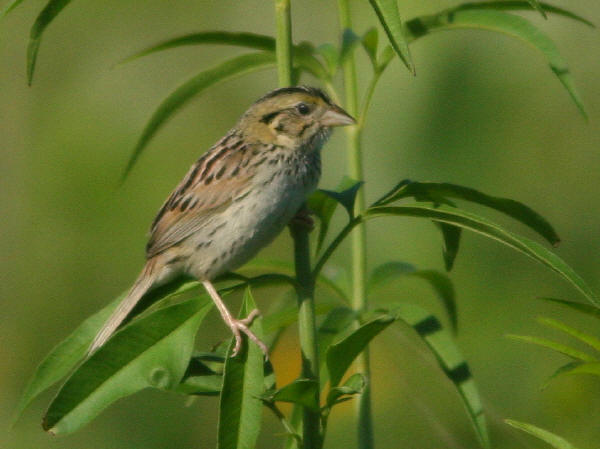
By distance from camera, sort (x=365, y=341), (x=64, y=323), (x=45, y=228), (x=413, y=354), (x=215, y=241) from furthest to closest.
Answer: (x=45, y=228) < (x=64, y=323) < (x=413, y=354) < (x=215, y=241) < (x=365, y=341)

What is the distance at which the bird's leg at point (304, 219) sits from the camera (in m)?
2.01

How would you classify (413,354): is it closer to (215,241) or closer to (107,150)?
(215,241)

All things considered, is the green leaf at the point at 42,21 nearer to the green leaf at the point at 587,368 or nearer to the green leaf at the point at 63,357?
the green leaf at the point at 63,357

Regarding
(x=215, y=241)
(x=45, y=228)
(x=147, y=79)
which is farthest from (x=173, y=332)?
(x=147, y=79)

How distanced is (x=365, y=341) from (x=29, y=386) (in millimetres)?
600

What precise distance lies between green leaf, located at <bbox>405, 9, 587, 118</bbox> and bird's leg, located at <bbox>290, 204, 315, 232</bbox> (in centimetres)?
45

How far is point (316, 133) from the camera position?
2516mm

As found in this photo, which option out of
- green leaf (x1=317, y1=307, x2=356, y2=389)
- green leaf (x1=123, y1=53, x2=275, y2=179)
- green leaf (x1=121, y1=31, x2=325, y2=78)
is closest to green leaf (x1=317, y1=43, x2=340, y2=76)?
green leaf (x1=121, y1=31, x2=325, y2=78)

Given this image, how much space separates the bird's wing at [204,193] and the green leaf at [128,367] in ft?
2.56

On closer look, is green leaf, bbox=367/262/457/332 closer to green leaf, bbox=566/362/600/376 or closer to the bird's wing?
the bird's wing

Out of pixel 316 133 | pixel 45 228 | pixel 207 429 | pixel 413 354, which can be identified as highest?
pixel 316 133

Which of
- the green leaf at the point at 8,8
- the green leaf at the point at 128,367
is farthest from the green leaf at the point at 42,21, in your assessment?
the green leaf at the point at 128,367

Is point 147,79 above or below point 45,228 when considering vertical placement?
above

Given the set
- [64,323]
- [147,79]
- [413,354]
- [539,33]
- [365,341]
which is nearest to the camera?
[365,341]
